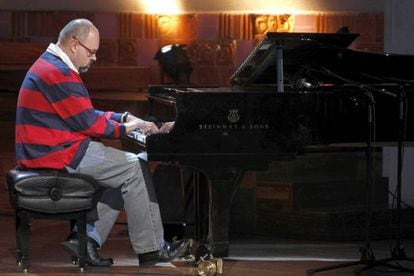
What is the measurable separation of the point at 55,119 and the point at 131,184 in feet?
1.65

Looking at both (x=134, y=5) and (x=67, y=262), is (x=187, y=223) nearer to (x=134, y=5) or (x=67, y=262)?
(x=67, y=262)

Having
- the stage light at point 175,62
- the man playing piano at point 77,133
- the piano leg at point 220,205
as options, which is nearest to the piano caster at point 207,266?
the piano leg at point 220,205

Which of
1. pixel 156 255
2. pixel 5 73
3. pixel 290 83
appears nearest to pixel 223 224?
pixel 156 255

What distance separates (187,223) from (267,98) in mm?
1317

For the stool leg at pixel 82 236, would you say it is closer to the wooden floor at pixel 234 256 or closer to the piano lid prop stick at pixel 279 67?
the wooden floor at pixel 234 256

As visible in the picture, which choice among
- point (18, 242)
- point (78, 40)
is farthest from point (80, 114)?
point (18, 242)

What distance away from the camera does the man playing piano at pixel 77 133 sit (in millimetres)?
5273

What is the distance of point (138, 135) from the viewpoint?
531 centimetres

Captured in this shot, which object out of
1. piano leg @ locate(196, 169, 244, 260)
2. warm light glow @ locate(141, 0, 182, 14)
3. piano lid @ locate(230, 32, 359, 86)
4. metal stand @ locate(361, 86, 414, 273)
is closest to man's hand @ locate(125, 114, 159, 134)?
piano leg @ locate(196, 169, 244, 260)

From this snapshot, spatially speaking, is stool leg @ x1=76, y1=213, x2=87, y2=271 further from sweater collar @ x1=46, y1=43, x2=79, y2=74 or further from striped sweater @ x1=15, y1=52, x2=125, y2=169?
sweater collar @ x1=46, y1=43, x2=79, y2=74

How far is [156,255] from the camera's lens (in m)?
5.48

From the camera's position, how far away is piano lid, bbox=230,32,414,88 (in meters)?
5.25

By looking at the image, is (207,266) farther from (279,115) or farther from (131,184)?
(279,115)

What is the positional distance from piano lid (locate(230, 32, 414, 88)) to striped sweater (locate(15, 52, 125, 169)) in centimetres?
79
